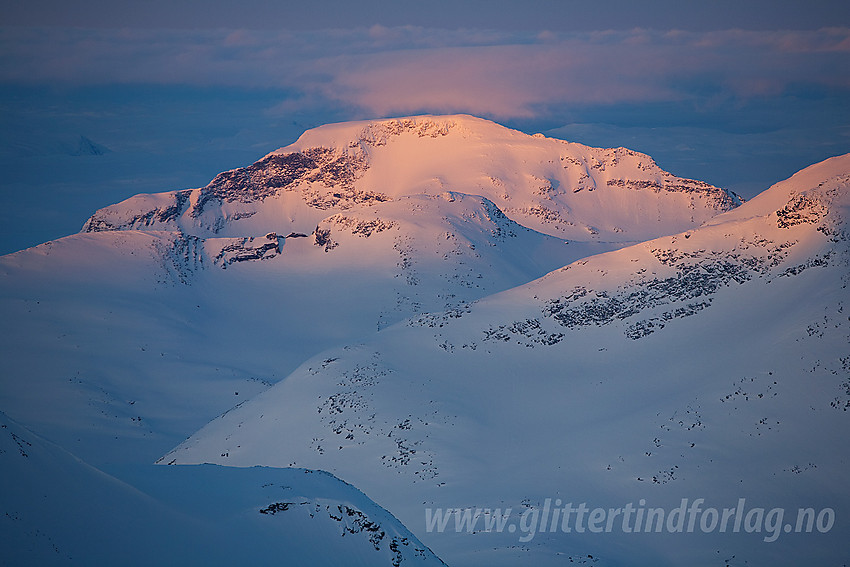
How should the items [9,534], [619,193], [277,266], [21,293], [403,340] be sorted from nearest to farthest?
1. [9,534]
2. [403,340]
3. [21,293]
4. [277,266]
5. [619,193]

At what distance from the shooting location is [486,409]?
4853 centimetres

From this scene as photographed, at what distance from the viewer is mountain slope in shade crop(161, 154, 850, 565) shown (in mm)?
32938

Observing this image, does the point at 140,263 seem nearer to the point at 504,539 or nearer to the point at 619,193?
the point at 504,539

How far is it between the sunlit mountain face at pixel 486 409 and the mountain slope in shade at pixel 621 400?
0.57 feet

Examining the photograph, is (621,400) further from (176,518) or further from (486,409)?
(176,518)

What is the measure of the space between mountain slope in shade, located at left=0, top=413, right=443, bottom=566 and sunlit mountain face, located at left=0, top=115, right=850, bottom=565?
0.35 feet

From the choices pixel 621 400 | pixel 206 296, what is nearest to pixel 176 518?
pixel 621 400

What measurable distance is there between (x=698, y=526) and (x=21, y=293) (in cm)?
10731

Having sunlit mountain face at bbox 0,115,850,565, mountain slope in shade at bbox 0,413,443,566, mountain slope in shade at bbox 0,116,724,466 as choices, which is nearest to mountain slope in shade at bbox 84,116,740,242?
mountain slope in shade at bbox 0,116,724,466

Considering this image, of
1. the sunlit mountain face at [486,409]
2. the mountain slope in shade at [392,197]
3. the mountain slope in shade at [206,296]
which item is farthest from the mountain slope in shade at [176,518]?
the mountain slope in shade at [392,197]

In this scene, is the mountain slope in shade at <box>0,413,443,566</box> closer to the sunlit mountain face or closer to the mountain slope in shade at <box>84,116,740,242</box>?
the sunlit mountain face

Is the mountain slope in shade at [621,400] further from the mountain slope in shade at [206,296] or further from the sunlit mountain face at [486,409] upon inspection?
the mountain slope in shade at [206,296]

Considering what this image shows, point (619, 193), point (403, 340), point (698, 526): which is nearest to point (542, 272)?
point (403, 340)

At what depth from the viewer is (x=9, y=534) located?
58.2ft
